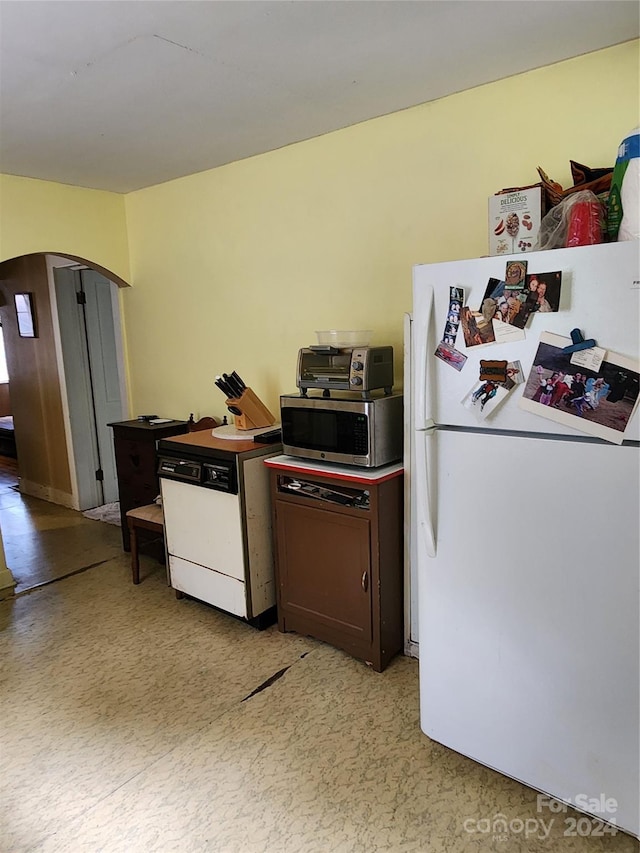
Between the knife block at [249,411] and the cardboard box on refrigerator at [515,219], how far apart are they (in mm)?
1557

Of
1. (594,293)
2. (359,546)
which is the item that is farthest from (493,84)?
(359,546)

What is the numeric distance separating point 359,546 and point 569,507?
Answer: 1.06 meters

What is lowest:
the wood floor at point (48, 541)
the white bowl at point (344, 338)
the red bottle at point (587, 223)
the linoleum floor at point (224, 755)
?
the linoleum floor at point (224, 755)

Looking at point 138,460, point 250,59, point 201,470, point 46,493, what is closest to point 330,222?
point 250,59

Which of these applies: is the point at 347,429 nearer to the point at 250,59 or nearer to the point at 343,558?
the point at 343,558

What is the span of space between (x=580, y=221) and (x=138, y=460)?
3.01 m

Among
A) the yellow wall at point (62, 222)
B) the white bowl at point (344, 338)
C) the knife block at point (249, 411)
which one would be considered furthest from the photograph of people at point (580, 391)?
the yellow wall at point (62, 222)

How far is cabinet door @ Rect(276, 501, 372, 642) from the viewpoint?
2523mm

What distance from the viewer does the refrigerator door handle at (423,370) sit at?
185 centimetres

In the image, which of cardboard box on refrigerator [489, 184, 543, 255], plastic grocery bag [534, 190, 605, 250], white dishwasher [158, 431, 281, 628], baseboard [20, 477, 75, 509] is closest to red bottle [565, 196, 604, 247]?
plastic grocery bag [534, 190, 605, 250]

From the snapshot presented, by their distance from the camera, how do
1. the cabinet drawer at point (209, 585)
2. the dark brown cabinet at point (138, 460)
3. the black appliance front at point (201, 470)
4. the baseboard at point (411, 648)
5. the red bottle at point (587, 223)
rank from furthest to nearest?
the dark brown cabinet at point (138, 460), the cabinet drawer at point (209, 585), the black appliance front at point (201, 470), the baseboard at point (411, 648), the red bottle at point (587, 223)

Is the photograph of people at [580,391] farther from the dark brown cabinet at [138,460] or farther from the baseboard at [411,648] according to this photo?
the dark brown cabinet at [138,460]

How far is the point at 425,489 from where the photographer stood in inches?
75.8

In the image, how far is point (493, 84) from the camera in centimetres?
237
